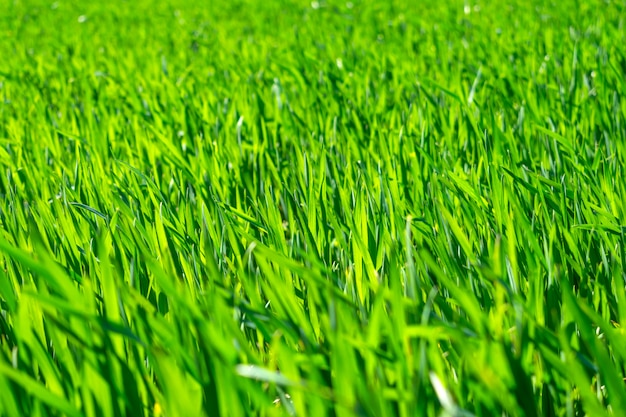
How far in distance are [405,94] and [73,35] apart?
3.38 metres

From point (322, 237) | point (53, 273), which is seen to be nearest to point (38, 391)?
point (53, 273)

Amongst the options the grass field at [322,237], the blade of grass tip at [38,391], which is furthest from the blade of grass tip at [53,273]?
the blade of grass tip at [38,391]

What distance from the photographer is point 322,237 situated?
123 cm

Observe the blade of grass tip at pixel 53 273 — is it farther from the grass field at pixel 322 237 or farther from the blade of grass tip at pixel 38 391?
the blade of grass tip at pixel 38 391

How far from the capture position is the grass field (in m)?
0.71

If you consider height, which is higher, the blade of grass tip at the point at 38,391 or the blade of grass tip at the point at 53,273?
the blade of grass tip at the point at 53,273

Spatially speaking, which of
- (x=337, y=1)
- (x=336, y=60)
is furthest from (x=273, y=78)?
(x=337, y=1)

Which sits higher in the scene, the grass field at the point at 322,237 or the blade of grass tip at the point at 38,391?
the blade of grass tip at the point at 38,391

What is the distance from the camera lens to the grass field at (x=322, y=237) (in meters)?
0.71

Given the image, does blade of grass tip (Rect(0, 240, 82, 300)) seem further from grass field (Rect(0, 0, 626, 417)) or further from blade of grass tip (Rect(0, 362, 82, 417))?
blade of grass tip (Rect(0, 362, 82, 417))

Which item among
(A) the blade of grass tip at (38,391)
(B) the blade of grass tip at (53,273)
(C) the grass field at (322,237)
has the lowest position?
(C) the grass field at (322,237)

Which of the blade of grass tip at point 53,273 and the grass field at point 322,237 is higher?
the blade of grass tip at point 53,273

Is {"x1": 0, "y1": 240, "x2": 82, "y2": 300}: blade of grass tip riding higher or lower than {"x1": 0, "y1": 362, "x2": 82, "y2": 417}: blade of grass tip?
higher

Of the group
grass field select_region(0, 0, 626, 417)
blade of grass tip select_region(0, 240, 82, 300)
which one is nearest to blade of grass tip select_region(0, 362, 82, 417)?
grass field select_region(0, 0, 626, 417)
